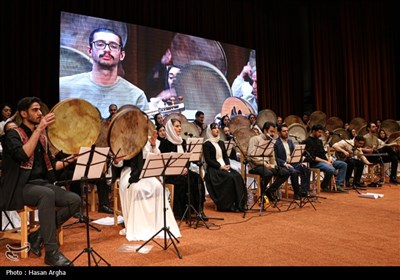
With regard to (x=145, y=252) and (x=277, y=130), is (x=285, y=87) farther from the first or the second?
(x=145, y=252)

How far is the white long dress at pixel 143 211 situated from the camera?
4344mm

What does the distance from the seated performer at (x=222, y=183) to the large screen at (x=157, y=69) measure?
9.21 feet

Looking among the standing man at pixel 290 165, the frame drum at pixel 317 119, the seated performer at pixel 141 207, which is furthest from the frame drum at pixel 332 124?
the seated performer at pixel 141 207

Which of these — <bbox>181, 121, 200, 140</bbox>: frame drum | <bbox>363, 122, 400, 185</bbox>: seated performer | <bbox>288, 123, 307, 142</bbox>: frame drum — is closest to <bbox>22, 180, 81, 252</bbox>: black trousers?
<bbox>181, 121, 200, 140</bbox>: frame drum

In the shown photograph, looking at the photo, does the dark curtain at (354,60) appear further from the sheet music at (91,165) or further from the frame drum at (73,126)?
the sheet music at (91,165)

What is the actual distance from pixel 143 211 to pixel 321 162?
4.27 meters

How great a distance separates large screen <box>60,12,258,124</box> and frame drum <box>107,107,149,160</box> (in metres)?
3.63

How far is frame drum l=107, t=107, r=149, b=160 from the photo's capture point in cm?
405

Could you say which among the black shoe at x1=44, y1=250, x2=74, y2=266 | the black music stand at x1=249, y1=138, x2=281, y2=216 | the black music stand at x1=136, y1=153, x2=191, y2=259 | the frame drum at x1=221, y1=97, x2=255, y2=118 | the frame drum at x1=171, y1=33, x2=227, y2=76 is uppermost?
the frame drum at x1=171, y1=33, x2=227, y2=76

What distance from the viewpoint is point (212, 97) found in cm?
1016

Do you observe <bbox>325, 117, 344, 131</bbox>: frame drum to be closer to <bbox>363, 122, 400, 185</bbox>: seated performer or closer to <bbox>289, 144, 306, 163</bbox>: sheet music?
<bbox>363, 122, 400, 185</bbox>: seated performer

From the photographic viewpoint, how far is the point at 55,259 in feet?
11.1

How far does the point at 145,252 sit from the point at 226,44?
800cm
